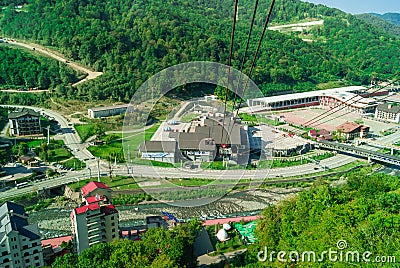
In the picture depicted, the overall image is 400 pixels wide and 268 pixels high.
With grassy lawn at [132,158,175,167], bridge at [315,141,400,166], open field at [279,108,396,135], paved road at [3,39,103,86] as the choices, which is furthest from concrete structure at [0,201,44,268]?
paved road at [3,39,103,86]

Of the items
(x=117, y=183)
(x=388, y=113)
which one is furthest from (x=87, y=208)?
(x=388, y=113)

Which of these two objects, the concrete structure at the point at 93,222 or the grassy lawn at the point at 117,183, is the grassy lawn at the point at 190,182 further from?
the concrete structure at the point at 93,222

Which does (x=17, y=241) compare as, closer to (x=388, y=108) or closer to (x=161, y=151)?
(x=161, y=151)

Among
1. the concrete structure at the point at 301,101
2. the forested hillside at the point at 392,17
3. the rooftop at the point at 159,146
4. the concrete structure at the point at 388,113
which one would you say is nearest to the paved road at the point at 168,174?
the rooftop at the point at 159,146

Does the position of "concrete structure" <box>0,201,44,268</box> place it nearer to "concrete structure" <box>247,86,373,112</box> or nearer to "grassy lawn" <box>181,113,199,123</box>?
"grassy lawn" <box>181,113,199,123</box>

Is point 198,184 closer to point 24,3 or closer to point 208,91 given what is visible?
point 208,91

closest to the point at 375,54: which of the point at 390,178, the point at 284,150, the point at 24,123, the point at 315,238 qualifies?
the point at 284,150
